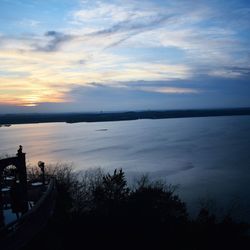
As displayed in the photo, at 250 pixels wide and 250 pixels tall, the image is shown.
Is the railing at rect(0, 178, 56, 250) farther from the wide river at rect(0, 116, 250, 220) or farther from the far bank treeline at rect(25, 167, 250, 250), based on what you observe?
the wide river at rect(0, 116, 250, 220)

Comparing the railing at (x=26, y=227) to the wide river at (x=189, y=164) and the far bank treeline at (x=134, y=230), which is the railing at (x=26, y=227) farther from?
the wide river at (x=189, y=164)

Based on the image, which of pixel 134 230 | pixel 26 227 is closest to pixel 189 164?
pixel 134 230


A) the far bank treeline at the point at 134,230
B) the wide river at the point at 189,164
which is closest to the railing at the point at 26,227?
the far bank treeline at the point at 134,230

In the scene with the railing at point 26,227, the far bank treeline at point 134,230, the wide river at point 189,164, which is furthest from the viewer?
the wide river at point 189,164

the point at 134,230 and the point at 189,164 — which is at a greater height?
the point at 134,230

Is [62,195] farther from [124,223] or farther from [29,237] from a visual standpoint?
[29,237]

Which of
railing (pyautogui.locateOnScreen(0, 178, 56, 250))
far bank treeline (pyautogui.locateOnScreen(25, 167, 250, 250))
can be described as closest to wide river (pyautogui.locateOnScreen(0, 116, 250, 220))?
far bank treeline (pyautogui.locateOnScreen(25, 167, 250, 250))

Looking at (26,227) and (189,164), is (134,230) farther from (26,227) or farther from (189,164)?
(189,164)

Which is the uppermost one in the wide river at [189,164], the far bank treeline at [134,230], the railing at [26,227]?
the railing at [26,227]
